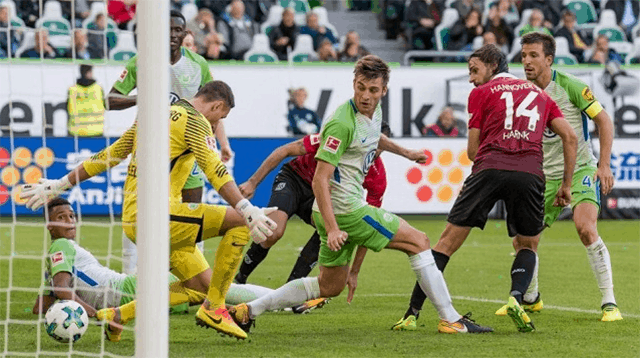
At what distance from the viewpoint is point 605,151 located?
27.7ft

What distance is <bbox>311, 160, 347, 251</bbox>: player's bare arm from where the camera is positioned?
6965mm

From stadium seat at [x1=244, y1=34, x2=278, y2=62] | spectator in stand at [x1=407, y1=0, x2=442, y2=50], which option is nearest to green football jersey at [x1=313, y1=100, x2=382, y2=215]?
stadium seat at [x1=244, y1=34, x2=278, y2=62]

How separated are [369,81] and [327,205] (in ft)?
2.61

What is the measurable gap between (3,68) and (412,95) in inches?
249

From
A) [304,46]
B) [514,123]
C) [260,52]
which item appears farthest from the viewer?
[304,46]

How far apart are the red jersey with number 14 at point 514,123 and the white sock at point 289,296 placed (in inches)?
52.6

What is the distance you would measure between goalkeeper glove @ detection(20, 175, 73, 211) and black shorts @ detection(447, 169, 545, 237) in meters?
2.52

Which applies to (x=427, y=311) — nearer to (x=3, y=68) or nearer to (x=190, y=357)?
(x=190, y=357)

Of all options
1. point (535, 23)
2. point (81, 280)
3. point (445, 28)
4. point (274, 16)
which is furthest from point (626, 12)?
point (81, 280)

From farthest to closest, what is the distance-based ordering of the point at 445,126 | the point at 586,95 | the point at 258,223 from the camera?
the point at 445,126, the point at 586,95, the point at 258,223

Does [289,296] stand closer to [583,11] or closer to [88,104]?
[88,104]

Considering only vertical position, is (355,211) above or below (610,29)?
above

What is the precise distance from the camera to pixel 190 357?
22.0 ft

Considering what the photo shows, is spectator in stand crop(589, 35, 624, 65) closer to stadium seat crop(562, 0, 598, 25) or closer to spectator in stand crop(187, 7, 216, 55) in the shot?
stadium seat crop(562, 0, 598, 25)
